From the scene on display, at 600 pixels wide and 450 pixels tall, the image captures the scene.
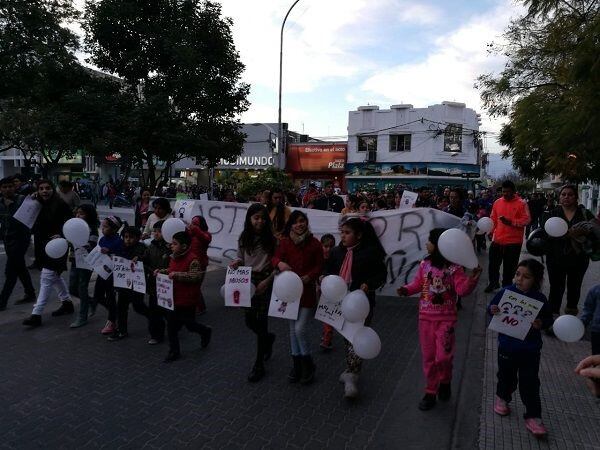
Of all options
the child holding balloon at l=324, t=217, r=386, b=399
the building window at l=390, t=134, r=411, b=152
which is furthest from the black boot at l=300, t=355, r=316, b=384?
the building window at l=390, t=134, r=411, b=152

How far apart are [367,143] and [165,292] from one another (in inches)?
1457

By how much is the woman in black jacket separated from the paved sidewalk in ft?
16.9

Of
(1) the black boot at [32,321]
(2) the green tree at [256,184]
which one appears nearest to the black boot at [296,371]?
(1) the black boot at [32,321]

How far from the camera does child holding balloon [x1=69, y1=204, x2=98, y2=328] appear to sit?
584 centimetres

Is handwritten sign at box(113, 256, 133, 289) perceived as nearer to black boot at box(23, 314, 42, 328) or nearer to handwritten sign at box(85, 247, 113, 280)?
handwritten sign at box(85, 247, 113, 280)

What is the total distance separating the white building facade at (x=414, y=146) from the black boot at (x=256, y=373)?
33.1 meters

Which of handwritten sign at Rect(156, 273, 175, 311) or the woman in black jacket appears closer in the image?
handwritten sign at Rect(156, 273, 175, 311)

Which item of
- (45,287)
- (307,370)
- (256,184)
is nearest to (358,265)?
(307,370)

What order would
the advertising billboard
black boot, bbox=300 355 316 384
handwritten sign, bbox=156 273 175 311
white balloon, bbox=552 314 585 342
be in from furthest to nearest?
the advertising billboard, handwritten sign, bbox=156 273 175 311, black boot, bbox=300 355 316 384, white balloon, bbox=552 314 585 342

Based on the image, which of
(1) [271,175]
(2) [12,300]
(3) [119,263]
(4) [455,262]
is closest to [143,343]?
(3) [119,263]

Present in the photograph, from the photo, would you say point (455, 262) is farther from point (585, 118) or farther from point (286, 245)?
point (585, 118)

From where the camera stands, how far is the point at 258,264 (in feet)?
15.0

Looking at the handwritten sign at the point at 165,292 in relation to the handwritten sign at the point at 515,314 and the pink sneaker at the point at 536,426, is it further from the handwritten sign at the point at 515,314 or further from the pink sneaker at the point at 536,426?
the pink sneaker at the point at 536,426

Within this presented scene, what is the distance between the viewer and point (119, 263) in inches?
209
